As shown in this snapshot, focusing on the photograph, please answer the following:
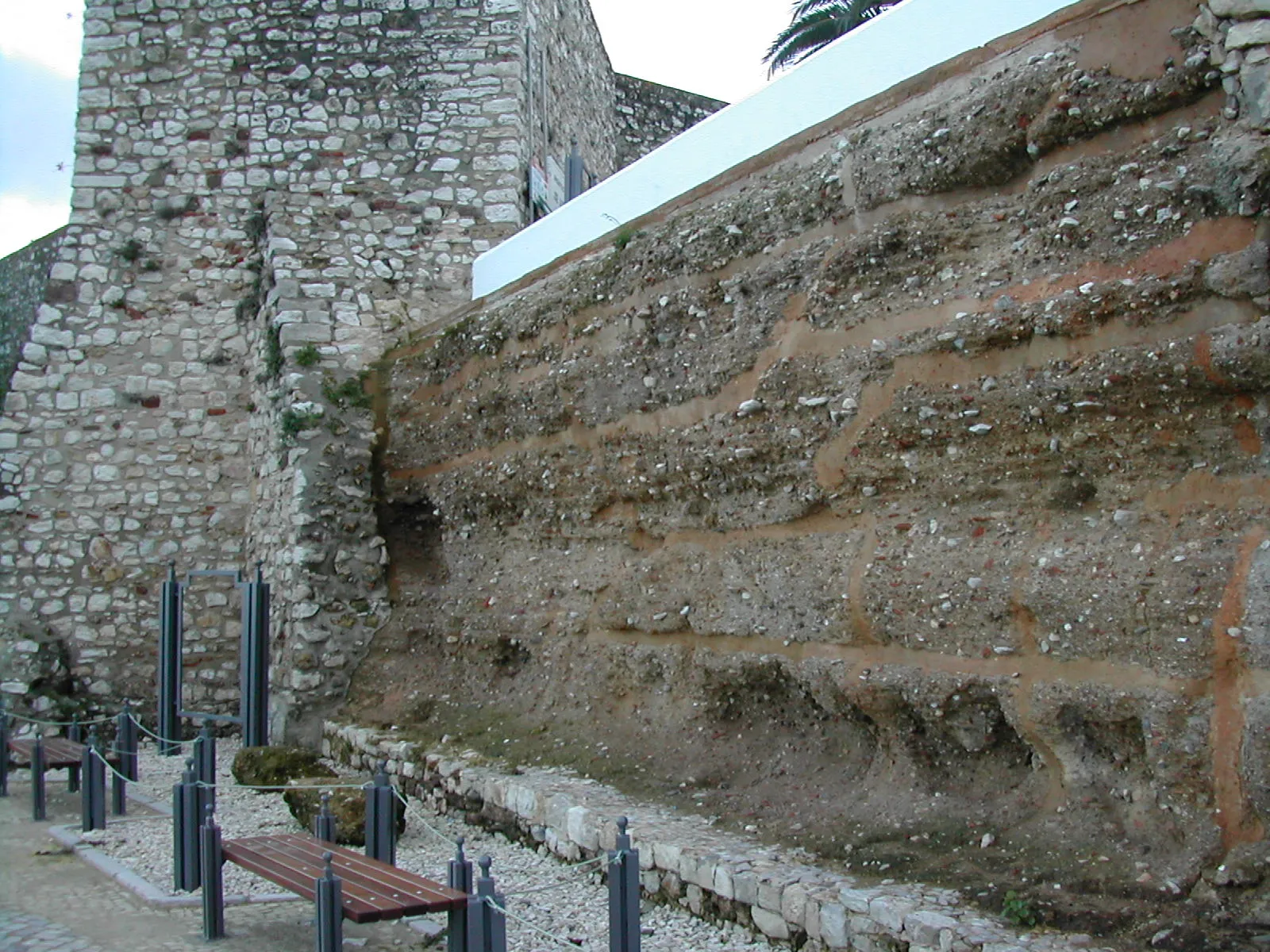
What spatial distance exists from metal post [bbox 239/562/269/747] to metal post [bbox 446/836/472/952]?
3860mm

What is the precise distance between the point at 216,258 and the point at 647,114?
19.3ft

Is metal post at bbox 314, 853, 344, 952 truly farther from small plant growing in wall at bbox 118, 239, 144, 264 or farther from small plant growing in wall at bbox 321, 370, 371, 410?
small plant growing in wall at bbox 118, 239, 144, 264

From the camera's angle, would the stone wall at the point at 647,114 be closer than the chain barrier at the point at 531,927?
No

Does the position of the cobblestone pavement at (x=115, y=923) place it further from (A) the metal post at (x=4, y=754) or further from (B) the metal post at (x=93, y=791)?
(A) the metal post at (x=4, y=754)

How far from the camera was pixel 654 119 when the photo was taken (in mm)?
13055

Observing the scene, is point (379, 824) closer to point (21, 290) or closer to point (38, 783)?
point (38, 783)

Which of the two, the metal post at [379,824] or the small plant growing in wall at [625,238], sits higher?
the small plant growing in wall at [625,238]

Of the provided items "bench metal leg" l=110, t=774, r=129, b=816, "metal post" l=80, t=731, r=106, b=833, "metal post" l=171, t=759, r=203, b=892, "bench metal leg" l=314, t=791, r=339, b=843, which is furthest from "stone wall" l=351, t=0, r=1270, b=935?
"bench metal leg" l=110, t=774, r=129, b=816

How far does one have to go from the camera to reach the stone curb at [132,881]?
14.5 ft

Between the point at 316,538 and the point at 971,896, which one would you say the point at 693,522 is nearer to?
the point at 971,896

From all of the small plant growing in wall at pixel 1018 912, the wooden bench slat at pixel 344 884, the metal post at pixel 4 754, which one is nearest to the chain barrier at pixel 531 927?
the wooden bench slat at pixel 344 884

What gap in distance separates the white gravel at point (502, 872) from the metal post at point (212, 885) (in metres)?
0.59

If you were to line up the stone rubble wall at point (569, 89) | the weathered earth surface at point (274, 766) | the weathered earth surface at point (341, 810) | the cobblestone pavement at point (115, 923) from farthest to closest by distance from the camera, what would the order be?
the stone rubble wall at point (569, 89) → the weathered earth surface at point (274, 766) → the weathered earth surface at point (341, 810) → the cobblestone pavement at point (115, 923)

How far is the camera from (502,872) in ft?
15.2
